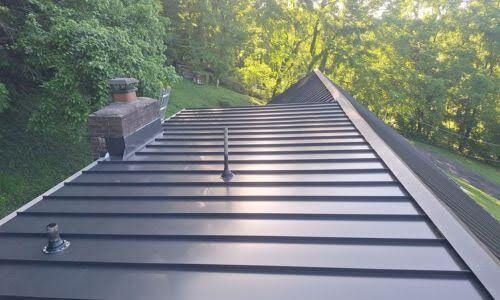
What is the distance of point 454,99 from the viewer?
23.3 metres

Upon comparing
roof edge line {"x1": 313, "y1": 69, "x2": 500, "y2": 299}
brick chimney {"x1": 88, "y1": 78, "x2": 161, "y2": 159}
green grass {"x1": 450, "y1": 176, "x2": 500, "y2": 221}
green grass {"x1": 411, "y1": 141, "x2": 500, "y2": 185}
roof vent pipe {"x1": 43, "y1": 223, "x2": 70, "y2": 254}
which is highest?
brick chimney {"x1": 88, "y1": 78, "x2": 161, "y2": 159}

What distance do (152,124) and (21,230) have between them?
105 inches

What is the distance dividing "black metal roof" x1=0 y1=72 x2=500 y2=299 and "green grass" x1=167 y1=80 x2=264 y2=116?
13125 millimetres

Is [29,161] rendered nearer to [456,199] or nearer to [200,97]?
[456,199]

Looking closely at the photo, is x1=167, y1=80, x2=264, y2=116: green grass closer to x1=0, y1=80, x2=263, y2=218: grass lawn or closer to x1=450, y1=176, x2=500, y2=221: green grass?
x1=0, y1=80, x2=263, y2=218: grass lawn

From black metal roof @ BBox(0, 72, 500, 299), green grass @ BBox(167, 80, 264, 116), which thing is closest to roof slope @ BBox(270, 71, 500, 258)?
black metal roof @ BBox(0, 72, 500, 299)

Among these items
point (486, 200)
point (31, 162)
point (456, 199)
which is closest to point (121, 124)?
point (456, 199)

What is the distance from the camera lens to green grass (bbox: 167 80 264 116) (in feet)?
58.9

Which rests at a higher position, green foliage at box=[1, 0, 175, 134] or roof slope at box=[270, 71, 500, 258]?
green foliage at box=[1, 0, 175, 134]

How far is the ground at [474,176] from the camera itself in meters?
13.7

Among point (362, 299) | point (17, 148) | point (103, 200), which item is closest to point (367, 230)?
point (362, 299)

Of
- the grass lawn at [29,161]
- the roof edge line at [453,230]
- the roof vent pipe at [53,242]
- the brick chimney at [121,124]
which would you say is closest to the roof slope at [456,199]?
the roof edge line at [453,230]

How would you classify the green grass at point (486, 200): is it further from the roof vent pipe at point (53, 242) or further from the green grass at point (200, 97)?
the roof vent pipe at point (53, 242)

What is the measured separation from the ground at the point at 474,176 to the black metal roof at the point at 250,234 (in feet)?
38.6
